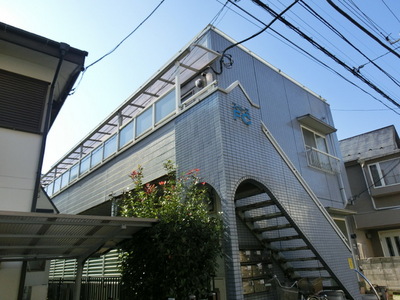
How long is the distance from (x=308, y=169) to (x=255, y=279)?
565cm

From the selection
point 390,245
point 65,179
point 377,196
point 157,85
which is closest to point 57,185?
point 65,179

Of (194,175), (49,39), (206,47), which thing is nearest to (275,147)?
(194,175)

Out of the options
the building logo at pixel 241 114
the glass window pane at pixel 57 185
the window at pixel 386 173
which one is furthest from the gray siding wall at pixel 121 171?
the window at pixel 386 173

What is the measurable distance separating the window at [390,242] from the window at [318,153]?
7.14 m

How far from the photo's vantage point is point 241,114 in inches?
261

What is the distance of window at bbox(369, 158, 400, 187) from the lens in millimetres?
16766

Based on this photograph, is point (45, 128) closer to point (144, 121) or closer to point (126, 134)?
point (144, 121)

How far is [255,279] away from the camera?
6590 mm

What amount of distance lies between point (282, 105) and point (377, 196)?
10442 millimetres

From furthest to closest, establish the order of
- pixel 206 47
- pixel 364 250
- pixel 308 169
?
pixel 364 250 → pixel 308 169 → pixel 206 47

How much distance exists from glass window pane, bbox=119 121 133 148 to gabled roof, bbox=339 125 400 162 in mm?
14755

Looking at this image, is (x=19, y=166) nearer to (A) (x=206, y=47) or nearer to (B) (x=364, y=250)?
(A) (x=206, y=47)

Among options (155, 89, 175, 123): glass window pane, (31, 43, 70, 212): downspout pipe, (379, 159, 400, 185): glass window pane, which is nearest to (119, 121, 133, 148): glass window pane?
(155, 89, 175, 123): glass window pane

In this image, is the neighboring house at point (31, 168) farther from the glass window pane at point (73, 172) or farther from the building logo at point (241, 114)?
the glass window pane at point (73, 172)
